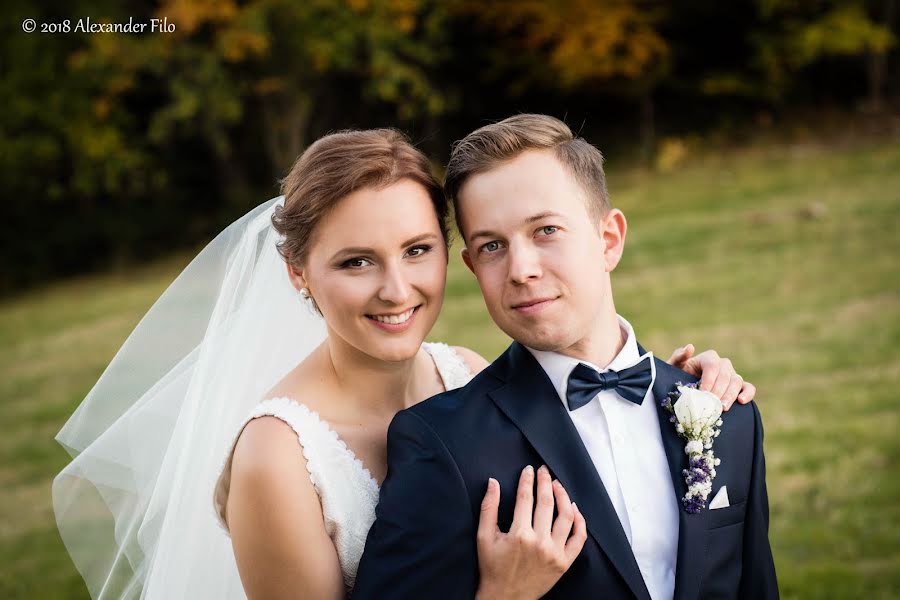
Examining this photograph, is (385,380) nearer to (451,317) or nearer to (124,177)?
(451,317)

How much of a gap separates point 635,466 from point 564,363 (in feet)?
1.16

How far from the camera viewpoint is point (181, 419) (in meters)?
3.31

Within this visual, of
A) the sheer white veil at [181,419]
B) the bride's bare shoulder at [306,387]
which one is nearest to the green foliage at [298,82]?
the sheer white veil at [181,419]

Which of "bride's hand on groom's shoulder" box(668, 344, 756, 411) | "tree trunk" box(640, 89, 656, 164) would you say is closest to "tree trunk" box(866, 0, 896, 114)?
"tree trunk" box(640, 89, 656, 164)

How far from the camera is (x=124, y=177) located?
22.3 m

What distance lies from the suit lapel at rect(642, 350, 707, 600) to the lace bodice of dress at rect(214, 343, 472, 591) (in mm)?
911

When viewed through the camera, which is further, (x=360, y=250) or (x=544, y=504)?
(x=360, y=250)

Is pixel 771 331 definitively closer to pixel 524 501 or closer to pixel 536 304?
pixel 536 304

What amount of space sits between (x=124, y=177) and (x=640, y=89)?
1223 centimetres

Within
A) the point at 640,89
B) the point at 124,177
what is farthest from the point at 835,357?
the point at 124,177

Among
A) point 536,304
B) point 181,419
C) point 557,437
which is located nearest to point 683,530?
point 557,437

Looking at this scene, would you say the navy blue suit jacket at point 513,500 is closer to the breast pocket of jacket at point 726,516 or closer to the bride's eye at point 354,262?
the breast pocket of jacket at point 726,516

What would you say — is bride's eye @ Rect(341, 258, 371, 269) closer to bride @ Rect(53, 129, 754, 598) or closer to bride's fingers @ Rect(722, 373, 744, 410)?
bride @ Rect(53, 129, 754, 598)

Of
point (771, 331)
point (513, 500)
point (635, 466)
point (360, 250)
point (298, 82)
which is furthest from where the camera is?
point (298, 82)
